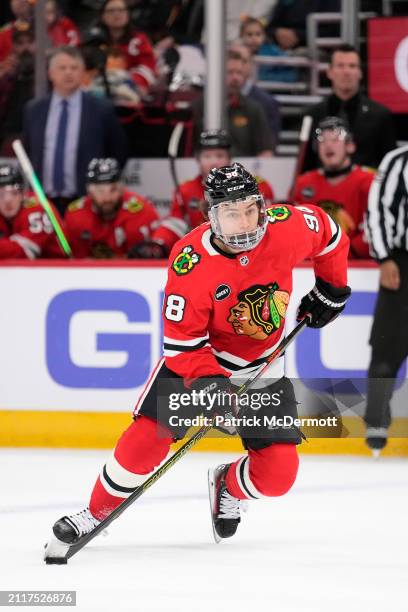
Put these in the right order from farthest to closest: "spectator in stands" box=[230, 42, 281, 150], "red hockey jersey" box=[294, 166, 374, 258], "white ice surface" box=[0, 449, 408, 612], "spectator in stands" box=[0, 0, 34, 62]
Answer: "spectator in stands" box=[0, 0, 34, 62] → "spectator in stands" box=[230, 42, 281, 150] → "red hockey jersey" box=[294, 166, 374, 258] → "white ice surface" box=[0, 449, 408, 612]

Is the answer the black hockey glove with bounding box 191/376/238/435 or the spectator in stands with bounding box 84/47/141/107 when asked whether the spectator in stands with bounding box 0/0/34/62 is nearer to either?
the spectator in stands with bounding box 84/47/141/107

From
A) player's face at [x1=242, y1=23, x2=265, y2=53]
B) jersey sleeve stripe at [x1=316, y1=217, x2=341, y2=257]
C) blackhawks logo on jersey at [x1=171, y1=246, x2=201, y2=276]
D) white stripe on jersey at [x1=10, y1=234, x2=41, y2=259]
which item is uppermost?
blackhawks logo on jersey at [x1=171, y1=246, x2=201, y2=276]

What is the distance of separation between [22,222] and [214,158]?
2.89 ft

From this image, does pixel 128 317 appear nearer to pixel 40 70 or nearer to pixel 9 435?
pixel 9 435

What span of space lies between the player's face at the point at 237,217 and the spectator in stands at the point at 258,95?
9.54ft

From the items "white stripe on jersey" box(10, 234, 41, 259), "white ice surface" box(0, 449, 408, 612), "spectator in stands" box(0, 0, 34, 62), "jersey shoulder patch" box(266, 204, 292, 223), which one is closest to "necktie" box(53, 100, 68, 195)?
"white stripe on jersey" box(10, 234, 41, 259)

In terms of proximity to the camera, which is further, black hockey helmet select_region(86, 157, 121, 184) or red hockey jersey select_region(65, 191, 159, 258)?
red hockey jersey select_region(65, 191, 159, 258)

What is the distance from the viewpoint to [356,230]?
18.9 feet

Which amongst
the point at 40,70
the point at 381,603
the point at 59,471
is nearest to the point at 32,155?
the point at 40,70

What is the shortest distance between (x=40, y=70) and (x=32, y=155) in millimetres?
490

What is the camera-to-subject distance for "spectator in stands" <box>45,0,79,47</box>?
700 cm

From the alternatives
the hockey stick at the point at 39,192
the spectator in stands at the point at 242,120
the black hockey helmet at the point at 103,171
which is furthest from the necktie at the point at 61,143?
the spectator in stands at the point at 242,120

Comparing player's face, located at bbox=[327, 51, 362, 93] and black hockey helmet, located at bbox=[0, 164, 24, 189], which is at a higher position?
player's face, located at bbox=[327, 51, 362, 93]

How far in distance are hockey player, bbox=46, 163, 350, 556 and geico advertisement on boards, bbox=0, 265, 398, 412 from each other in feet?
4.97
